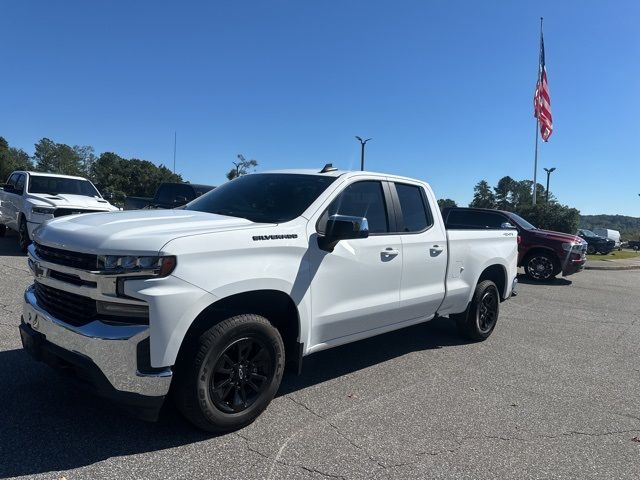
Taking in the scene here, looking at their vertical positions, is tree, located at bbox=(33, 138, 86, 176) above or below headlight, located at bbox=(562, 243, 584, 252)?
above

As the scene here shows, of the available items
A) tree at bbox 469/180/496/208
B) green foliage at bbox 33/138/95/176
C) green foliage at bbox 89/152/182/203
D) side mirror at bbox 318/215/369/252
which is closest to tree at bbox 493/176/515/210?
tree at bbox 469/180/496/208

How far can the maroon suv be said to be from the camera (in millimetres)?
12953

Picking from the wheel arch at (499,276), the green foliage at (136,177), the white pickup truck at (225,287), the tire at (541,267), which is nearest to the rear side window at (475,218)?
the tire at (541,267)

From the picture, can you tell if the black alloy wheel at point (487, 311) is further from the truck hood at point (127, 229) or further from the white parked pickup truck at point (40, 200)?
the white parked pickup truck at point (40, 200)

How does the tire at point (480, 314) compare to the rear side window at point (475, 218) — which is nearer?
the tire at point (480, 314)

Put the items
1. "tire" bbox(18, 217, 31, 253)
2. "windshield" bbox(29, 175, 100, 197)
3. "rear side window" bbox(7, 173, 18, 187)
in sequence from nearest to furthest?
"tire" bbox(18, 217, 31, 253), "windshield" bbox(29, 175, 100, 197), "rear side window" bbox(7, 173, 18, 187)

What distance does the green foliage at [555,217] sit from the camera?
30.6 m

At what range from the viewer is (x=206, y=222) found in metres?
3.61

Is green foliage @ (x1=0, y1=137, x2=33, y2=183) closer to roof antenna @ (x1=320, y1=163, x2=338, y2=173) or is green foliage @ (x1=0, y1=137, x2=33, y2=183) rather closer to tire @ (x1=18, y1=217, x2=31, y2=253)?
tire @ (x1=18, y1=217, x2=31, y2=253)

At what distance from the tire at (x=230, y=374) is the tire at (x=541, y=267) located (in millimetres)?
11403

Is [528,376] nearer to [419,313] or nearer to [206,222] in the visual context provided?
[419,313]

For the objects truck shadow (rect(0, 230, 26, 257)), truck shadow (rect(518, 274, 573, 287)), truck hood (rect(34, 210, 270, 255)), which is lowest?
truck shadow (rect(518, 274, 573, 287))

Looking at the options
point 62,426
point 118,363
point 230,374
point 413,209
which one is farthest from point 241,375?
point 413,209

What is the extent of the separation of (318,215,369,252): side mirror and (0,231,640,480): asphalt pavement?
1.34m
